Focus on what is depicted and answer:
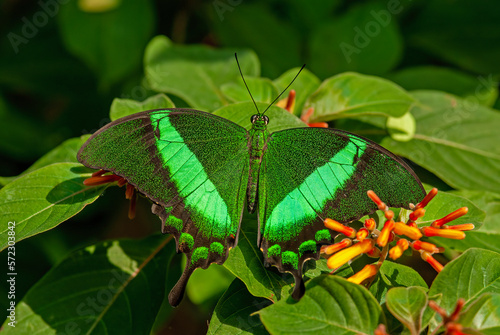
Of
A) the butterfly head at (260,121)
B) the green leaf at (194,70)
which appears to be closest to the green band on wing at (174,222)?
the butterfly head at (260,121)

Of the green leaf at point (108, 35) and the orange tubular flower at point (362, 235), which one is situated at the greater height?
the green leaf at point (108, 35)

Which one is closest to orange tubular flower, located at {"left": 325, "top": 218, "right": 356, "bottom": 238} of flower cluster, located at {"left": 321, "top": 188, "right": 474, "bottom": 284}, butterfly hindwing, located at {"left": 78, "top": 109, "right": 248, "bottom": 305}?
flower cluster, located at {"left": 321, "top": 188, "right": 474, "bottom": 284}

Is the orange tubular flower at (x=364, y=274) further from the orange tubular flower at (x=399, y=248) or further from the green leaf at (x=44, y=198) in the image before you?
the green leaf at (x=44, y=198)

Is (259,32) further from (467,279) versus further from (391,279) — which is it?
(467,279)

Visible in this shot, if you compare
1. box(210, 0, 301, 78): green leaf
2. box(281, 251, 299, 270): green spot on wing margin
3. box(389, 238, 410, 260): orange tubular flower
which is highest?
box(210, 0, 301, 78): green leaf

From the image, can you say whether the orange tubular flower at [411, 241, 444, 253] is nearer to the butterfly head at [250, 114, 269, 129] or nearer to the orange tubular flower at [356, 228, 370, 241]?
the orange tubular flower at [356, 228, 370, 241]

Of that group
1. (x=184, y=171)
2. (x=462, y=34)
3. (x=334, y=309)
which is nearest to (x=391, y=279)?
(x=334, y=309)

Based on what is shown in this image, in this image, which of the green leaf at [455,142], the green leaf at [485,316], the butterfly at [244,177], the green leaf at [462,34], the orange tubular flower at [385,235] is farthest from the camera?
the green leaf at [462,34]
